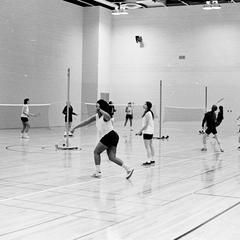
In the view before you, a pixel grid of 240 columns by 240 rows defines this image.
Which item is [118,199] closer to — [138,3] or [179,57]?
[179,57]

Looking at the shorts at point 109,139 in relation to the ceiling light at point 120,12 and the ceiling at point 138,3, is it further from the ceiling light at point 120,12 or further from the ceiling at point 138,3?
the ceiling at point 138,3

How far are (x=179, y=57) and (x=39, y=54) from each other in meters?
9.91

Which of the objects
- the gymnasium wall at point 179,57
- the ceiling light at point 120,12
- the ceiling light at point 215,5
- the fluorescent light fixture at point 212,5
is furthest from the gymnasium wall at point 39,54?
the ceiling light at point 215,5

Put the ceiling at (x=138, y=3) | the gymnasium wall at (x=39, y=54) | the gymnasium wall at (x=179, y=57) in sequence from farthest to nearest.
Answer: the ceiling at (x=138, y=3), the gymnasium wall at (x=179, y=57), the gymnasium wall at (x=39, y=54)

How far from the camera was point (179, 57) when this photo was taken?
3472cm

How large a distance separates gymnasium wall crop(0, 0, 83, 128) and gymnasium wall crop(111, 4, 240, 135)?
11.3ft

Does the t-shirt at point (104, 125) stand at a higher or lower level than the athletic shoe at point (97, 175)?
higher

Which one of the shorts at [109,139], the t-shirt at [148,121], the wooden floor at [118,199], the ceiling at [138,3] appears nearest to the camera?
the wooden floor at [118,199]

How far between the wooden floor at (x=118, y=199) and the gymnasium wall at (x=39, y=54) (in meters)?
14.5

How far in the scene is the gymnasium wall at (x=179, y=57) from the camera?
33.2 meters

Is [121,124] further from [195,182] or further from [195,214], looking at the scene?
[195,214]

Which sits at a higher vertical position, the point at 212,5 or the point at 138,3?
the point at 138,3

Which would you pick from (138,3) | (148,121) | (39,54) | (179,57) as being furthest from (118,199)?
(138,3)

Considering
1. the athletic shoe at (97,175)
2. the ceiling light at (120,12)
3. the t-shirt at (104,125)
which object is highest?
the ceiling light at (120,12)
